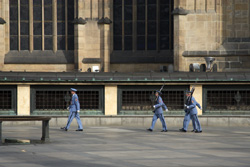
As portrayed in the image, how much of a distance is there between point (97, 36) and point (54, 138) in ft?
52.4

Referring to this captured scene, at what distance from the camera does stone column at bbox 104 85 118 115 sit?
2642cm

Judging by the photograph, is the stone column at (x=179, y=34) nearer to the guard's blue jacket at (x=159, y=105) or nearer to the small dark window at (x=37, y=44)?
the small dark window at (x=37, y=44)

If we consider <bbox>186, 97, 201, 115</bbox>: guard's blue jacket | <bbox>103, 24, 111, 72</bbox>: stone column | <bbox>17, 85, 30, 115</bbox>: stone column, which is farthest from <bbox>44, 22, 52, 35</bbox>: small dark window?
<bbox>186, 97, 201, 115</bbox>: guard's blue jacket

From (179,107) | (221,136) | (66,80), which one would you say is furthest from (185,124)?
(66,80)

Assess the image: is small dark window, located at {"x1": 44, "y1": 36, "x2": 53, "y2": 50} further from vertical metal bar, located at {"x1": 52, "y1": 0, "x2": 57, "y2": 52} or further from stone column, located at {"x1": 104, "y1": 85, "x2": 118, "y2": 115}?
stone column, located at {"x1": 104, "y1": 85, "x2": 118, "y2": 115}

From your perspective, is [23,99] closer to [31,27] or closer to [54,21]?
[54,21]

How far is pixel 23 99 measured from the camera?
26156 mm

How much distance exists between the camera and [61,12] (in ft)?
119

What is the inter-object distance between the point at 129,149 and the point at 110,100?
9769mm

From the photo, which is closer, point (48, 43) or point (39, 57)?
point (39, 57)

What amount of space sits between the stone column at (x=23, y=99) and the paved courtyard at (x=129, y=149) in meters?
2.47

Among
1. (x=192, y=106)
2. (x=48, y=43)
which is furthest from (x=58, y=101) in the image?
(x=48, y=43)

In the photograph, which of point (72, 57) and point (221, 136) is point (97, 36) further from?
point (221, 136)

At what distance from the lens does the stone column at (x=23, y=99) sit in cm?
2612
